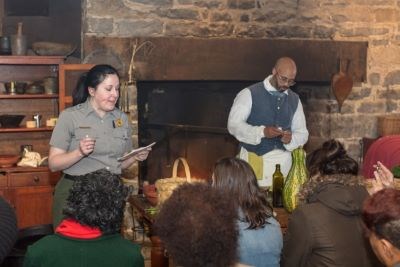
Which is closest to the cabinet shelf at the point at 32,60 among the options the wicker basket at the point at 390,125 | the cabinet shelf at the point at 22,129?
the cabinet shelf at the point at 22,129

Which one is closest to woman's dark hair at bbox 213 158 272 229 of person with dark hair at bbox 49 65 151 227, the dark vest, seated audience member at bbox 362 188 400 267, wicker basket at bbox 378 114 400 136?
seated audience member at bbox 362 188 400 267

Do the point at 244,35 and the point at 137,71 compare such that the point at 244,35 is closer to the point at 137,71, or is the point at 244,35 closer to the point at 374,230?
the point at 137,71

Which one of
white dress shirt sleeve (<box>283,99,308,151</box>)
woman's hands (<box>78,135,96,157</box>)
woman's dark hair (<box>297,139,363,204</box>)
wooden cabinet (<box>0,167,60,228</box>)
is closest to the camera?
woman's dark hair (<box>297,139,363,204</box>)

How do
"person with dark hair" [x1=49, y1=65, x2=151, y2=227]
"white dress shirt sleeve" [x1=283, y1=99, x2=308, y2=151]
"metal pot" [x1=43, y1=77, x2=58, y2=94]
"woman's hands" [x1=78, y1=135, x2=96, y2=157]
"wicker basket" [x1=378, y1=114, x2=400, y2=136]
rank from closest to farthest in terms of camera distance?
"woman's hands" [x1=78, y1=135, x2=96, y2=157] < "person with dark hair" [x1=49, y1=65, x2=151, y2=227] < "white dress shirt sleeve" [x1=283, y1=99, x2=308, y2=151] < "metal pot" [x1=43, y1=77, x2=58, y2=94] < "wicker basket" [x1=378, y1=114, x2=400, y2=136]

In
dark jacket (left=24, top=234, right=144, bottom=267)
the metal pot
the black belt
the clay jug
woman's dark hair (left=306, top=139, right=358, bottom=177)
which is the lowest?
dark jacket (left=24, top=234, right=144, bottom=267)

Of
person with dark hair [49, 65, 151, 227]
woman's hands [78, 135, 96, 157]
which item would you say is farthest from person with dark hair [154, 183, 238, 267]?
person with dark hair [49, 65, 151, 227]

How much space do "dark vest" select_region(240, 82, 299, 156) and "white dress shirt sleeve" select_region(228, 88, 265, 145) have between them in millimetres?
60

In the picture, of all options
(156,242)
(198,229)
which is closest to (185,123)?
(156,242)

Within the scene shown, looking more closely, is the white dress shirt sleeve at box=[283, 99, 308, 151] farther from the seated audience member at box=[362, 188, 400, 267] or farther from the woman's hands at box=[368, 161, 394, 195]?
the seated audience member at box=[362, 188, 400, 267]

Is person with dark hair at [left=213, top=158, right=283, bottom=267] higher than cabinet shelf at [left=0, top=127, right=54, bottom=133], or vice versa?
cabinet shelf at [left=0, top=127, right=54, bottom=133]

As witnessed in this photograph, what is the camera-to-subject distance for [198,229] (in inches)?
78.2

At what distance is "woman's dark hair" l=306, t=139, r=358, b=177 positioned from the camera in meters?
3.24

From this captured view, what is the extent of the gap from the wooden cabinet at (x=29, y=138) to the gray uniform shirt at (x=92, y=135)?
162 cm

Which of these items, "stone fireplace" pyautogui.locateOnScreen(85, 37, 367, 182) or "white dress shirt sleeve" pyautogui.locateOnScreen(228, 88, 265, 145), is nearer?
"white dress shirt sleeve" pyautogui.locateOnScreen(228, 88, 265, 145)
